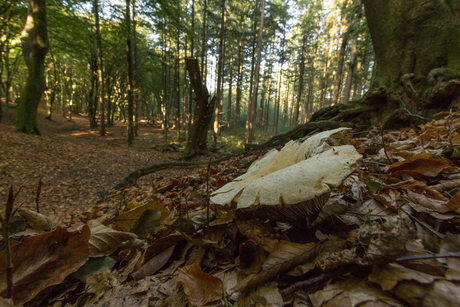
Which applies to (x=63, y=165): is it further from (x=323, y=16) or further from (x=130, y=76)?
(x=323, y=16)

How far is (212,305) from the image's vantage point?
639mm

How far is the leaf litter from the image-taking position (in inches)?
20.7

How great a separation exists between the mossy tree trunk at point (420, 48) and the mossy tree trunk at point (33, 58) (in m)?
12.3

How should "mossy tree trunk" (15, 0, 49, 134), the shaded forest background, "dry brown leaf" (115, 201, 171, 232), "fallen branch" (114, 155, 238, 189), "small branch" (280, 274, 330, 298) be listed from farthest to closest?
the shaded forest background
"mossy tree trunk" (15, 0, 49, 134)
"fallen branch" (114, 155, 238, 189)
"dry brown leaf" (115, 201, 171, 232)
"small branch" (280, 274, 330, 298)

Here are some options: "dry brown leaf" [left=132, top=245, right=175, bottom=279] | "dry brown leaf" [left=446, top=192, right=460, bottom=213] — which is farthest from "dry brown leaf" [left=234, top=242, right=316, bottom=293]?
"dry brown leaf" [left=446, top=192, right=460, bottom=213]

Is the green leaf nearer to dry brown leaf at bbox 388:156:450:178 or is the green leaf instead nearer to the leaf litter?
the leaf litter

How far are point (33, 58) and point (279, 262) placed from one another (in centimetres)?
1289

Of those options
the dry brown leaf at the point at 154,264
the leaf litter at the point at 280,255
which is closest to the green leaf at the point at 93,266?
the leaf litter at the point at 280,255

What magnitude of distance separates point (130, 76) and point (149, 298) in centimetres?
1366

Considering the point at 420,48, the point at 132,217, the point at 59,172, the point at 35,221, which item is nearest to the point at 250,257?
the point at 132,217

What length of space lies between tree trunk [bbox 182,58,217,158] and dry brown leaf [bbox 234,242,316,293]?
27.0ft

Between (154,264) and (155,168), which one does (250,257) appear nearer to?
(154,264)

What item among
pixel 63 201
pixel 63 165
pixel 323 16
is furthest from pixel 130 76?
pixel 323 16

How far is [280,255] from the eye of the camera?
2.32 feet
